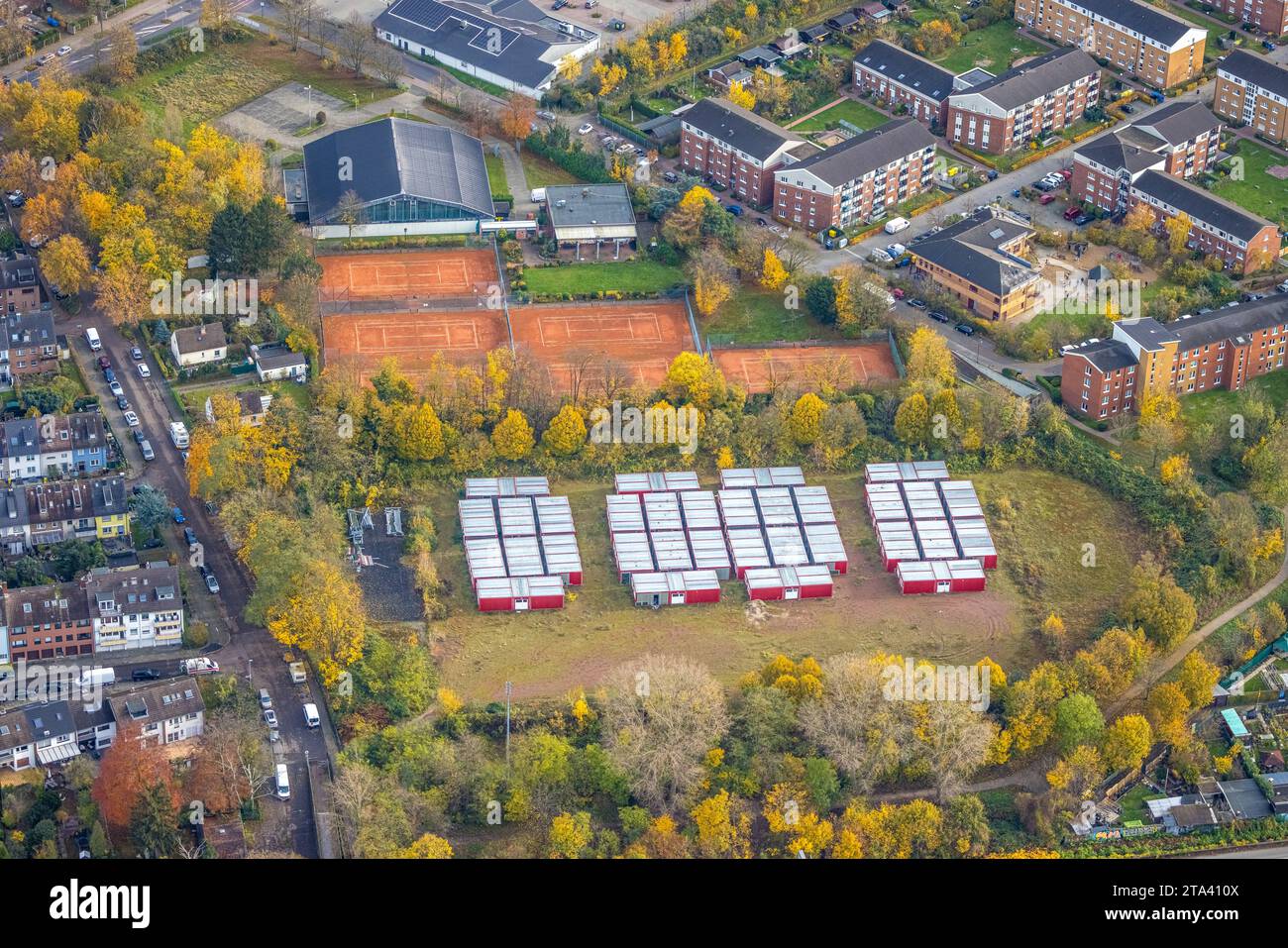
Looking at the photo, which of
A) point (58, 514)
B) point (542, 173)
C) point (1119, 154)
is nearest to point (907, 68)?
point (1119, 154)

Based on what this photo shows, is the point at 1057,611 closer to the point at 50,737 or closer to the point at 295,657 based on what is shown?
the point at 295,657

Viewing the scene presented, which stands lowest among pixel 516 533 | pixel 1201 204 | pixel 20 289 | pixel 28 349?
pixel 516 533

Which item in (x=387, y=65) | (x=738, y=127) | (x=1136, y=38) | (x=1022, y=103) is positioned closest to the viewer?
(x=738, y=127)

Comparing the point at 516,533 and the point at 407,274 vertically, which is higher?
the point at 407,274

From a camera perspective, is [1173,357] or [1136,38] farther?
[1136,38]

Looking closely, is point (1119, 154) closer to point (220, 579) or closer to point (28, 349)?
point (220, 579)
